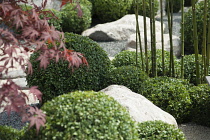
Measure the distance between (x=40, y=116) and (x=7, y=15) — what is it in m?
0.72

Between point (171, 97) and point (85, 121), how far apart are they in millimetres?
1616

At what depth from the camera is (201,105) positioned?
329cm

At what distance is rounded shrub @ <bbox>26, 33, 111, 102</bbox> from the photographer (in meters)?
3.20

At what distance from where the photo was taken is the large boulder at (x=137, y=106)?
2.64m

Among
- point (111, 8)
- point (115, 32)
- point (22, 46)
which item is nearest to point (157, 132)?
point (22, 46)

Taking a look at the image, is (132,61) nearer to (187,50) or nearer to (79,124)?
(187,50)

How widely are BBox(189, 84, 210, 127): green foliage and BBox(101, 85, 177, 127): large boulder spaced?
0.52 m

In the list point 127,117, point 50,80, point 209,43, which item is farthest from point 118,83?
point 127,117

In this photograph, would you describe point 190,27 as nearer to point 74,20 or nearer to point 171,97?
point 74,20

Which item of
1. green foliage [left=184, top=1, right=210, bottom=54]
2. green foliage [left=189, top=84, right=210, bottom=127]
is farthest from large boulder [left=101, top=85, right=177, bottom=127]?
green foliage [left=184, top=1, right=210, bottom=54]

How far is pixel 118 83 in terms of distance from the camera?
11.3 ft

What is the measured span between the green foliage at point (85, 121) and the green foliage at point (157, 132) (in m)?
0.40

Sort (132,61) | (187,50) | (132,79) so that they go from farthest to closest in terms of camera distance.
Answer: (187,50)
(132,61)
(132,79)

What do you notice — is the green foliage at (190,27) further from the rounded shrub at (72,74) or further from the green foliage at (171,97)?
the rounded shrub at (72,74)
